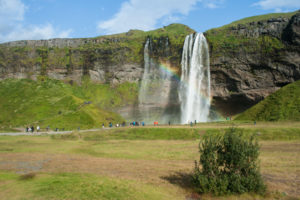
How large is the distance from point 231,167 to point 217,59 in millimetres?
65273

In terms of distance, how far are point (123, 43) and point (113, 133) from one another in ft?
210

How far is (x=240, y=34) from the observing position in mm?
75125

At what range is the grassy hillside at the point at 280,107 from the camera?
52.1 metres

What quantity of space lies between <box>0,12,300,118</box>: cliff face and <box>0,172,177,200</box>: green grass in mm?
64500

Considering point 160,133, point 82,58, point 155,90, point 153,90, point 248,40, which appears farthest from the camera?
point 82,58

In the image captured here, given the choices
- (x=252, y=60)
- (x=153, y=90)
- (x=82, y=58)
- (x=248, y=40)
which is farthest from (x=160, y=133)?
(x=82, y=58)

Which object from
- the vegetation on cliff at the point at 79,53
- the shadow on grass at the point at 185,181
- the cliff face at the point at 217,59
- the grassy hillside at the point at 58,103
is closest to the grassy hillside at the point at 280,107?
the cliff face at the point at 217,59

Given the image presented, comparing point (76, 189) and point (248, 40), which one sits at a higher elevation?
point (248, 40)

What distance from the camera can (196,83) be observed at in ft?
254

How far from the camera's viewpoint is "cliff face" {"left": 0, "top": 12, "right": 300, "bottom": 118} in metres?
69.1

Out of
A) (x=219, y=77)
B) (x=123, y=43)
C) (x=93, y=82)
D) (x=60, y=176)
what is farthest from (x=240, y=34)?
(x=60, y=176)

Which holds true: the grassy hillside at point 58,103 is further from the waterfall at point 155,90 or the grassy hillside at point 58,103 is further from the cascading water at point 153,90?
the waterfall at point 155,90

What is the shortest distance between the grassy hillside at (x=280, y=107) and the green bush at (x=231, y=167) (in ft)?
139

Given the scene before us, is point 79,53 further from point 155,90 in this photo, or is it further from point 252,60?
point 252,60
